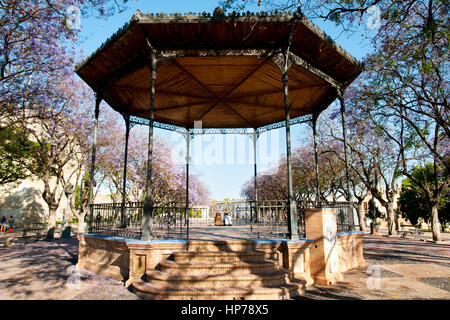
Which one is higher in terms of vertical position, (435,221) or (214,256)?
(214,256)

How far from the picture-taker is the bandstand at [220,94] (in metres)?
6.18

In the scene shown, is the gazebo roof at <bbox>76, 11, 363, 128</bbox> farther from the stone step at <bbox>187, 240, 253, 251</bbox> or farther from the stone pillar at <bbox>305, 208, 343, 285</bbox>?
the stone step at <bbox>187, 240, 253, 251</bbox>

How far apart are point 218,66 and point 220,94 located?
293 centimetres

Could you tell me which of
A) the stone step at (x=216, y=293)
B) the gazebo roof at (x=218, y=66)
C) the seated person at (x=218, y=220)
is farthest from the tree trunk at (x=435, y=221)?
the stone step at (x=216, y=293)

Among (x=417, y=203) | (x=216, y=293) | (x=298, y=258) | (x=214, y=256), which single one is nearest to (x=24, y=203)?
(x=214, y=256)

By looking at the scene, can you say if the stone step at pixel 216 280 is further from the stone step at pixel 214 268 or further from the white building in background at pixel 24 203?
the white building in background at pixel 24 203

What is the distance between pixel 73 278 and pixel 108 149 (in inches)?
774

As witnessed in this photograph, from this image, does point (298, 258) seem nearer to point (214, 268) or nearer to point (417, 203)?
point (214, 268)

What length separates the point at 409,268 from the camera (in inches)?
358

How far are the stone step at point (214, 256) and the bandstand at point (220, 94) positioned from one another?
26 mm

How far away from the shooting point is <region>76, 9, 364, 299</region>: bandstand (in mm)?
6180

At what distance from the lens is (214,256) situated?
652 cm

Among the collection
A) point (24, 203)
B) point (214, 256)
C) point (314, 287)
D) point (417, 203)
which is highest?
point (24, 203)
